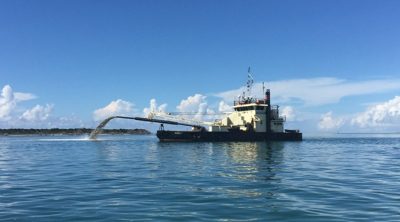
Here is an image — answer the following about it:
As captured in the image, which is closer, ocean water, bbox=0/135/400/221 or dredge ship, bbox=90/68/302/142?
ocean water, bbox=0/135/400/221

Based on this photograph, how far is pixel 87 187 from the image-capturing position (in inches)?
905

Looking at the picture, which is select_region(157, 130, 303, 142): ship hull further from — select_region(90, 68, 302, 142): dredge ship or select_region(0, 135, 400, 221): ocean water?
select_region(0, 135, 400, 221): ocean water

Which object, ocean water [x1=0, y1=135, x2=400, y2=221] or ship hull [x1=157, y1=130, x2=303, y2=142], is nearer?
ocean water [x1=0, y1=135, x2=400, y2=221]

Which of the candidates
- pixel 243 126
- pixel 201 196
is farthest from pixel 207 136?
pixel 201 196

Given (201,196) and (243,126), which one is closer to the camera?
(201,196)

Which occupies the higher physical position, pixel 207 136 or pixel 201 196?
pixel 207 136

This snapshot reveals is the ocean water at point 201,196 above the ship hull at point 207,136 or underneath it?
underneath

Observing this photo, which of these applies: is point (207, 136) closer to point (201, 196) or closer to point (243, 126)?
point (243, 126)

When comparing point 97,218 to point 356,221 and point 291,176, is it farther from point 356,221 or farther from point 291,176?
point 291,176

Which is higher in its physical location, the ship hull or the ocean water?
the ship hull

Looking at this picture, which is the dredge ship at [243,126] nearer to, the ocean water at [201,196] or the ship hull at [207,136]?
the ship hull at [207,136]

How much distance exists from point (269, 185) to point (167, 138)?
6482 centimetres

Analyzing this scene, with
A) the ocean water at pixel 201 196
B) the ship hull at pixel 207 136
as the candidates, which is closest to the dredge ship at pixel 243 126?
the ship hull at pixel 207 136

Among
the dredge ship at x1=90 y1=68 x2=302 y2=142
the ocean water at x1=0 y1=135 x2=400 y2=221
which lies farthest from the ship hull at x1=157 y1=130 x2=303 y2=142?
the ocean water at x1=0 y1=135 x2=400 y2=221
